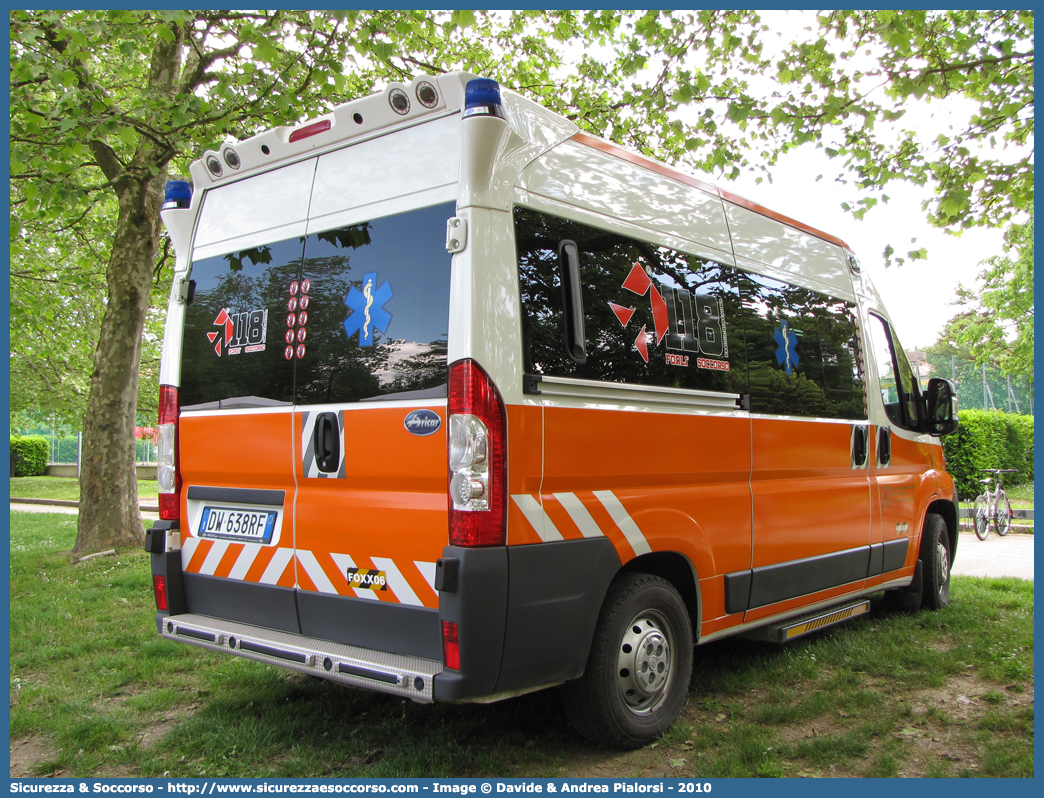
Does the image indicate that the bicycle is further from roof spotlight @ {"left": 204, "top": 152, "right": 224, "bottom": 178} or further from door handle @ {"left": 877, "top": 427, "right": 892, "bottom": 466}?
roof spotlight @ {"left": 204, "top": 152, "right": 224, "bottom": 178}

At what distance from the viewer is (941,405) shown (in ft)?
21.9

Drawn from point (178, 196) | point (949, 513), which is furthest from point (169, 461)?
point (949, 513)

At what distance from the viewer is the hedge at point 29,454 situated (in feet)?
112

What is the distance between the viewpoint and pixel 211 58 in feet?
34.8

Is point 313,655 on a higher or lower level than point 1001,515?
higher

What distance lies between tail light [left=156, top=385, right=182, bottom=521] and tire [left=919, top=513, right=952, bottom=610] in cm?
573

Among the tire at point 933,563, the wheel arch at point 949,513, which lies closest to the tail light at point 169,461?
the tire at point 933,563

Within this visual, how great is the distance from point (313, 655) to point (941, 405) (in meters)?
5.35

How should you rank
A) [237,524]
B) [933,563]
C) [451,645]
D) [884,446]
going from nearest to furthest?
[451,645], [237,524], [884,446], [933,563]

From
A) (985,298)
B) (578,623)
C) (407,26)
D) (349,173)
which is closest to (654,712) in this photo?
(578,623)

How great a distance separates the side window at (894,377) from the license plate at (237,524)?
4.55 metres

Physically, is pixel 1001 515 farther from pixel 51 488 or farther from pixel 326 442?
pixel 51 488

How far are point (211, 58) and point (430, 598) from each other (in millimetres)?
9519

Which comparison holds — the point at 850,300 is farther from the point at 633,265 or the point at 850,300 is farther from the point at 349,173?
the point at 349,173
